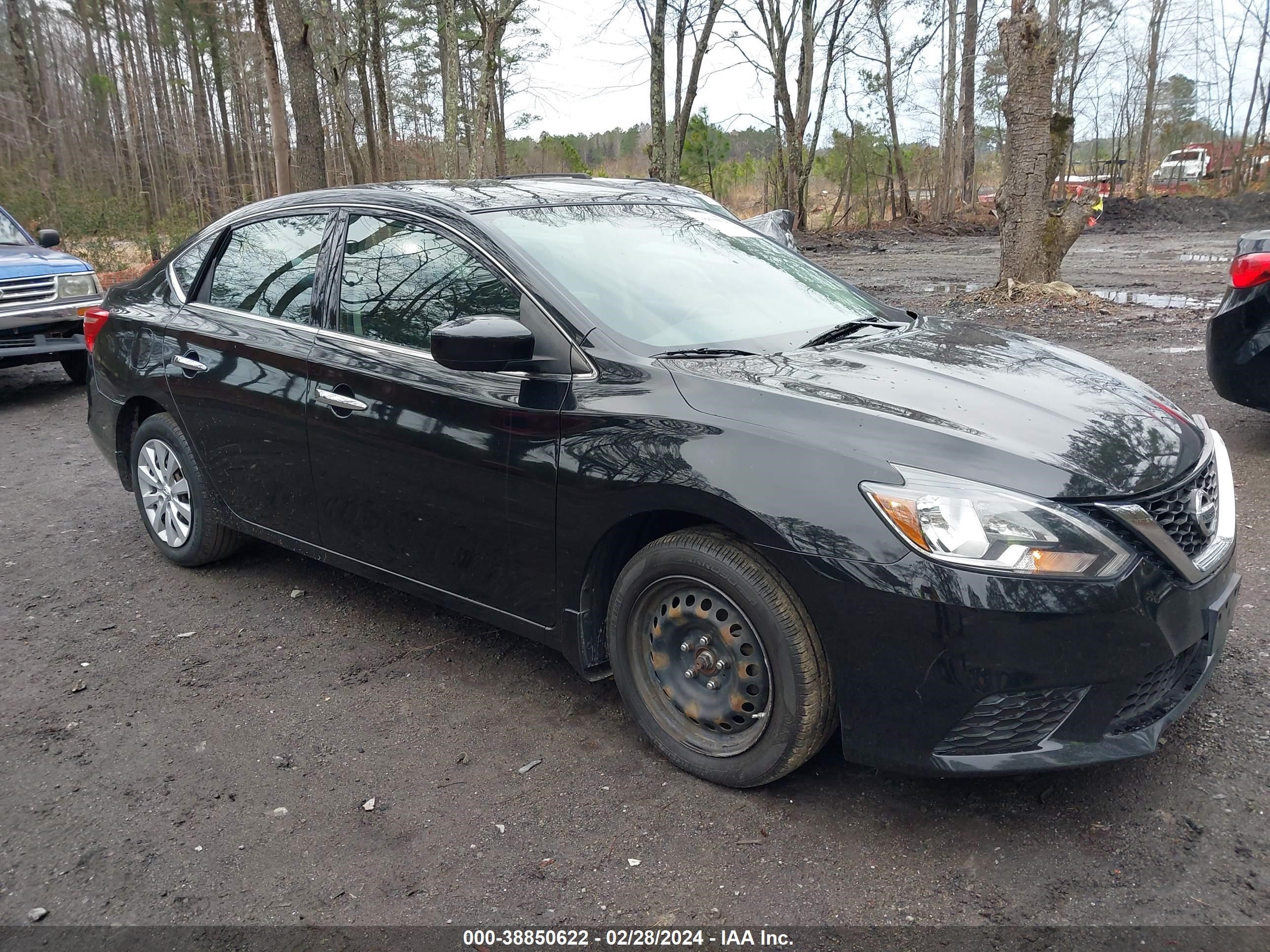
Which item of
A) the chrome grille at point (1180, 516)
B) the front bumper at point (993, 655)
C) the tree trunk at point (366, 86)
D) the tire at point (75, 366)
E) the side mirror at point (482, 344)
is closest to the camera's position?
the front bumper at point (993, 655)

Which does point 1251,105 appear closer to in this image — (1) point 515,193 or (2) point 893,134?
(2) point 893,134

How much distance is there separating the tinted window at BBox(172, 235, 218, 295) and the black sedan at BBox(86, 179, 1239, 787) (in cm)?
12

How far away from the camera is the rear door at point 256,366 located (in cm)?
397

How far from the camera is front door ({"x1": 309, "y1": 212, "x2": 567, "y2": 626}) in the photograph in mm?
3203

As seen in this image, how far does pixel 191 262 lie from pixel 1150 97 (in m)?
38.9

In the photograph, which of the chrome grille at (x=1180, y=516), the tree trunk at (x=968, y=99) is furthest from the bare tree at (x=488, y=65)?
the tree trunk at (x=968, y=99)

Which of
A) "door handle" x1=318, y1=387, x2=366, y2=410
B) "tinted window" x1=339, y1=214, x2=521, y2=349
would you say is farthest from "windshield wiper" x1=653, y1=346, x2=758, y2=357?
"door handle" x1=318, y1=387, x2=366, y2=410

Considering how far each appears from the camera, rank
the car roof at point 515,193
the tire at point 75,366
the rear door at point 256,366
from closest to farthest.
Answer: the car roof at point 515,193 < the rear door at point 256,366 < the tire at point 75,366

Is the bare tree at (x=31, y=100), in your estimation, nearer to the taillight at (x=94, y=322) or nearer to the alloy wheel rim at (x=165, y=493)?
the taillight at (x=94, y=322)

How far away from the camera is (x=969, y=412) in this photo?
9.15 ft

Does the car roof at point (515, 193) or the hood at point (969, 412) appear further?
the car roof at point (515, 193)

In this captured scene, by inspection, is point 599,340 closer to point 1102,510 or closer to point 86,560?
point 1102,510

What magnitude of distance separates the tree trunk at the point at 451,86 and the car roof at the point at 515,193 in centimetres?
1458

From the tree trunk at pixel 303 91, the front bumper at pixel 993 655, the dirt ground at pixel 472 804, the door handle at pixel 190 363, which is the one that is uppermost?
the tree trunk at pixel 303 91
